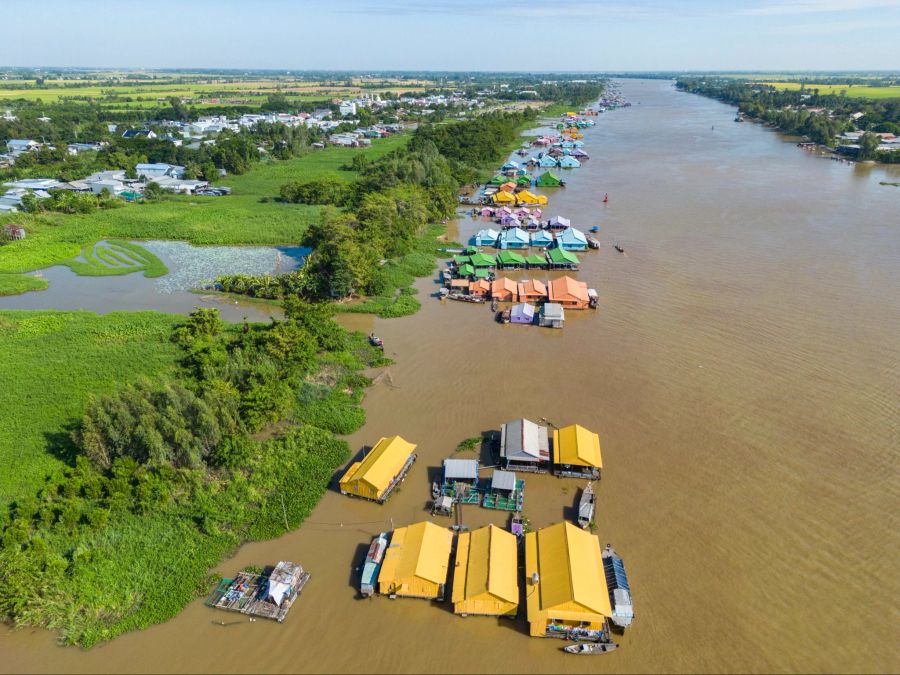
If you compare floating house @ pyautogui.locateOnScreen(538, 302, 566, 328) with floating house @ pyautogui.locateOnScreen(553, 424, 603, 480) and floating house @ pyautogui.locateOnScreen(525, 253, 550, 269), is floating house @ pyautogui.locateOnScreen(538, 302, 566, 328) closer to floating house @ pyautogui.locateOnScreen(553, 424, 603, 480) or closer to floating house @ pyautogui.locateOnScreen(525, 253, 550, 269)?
floating house @ pyautogui.locateOnScreen(525, 253, 550, 269)

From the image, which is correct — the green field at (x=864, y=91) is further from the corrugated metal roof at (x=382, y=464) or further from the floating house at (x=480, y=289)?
the corrugated metal roof at (x=382, y=464)

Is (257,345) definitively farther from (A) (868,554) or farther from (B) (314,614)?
(A) (868,554)

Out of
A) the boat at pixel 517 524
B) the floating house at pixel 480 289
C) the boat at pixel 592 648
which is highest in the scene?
the floating house at pixel 480 289

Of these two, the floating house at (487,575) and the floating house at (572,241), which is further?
the floating house at (572,241)

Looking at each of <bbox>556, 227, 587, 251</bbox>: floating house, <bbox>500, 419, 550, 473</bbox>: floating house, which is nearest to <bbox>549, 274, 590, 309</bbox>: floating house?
<bbox>556, 227, 587, 251</bbox>: floating house

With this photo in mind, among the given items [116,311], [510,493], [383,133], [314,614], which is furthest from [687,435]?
[383,133]

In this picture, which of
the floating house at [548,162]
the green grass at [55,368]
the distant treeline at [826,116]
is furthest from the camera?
the distant treeline at [826,116]

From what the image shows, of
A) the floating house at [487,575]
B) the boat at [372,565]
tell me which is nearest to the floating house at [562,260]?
the floating house at [487,575]
